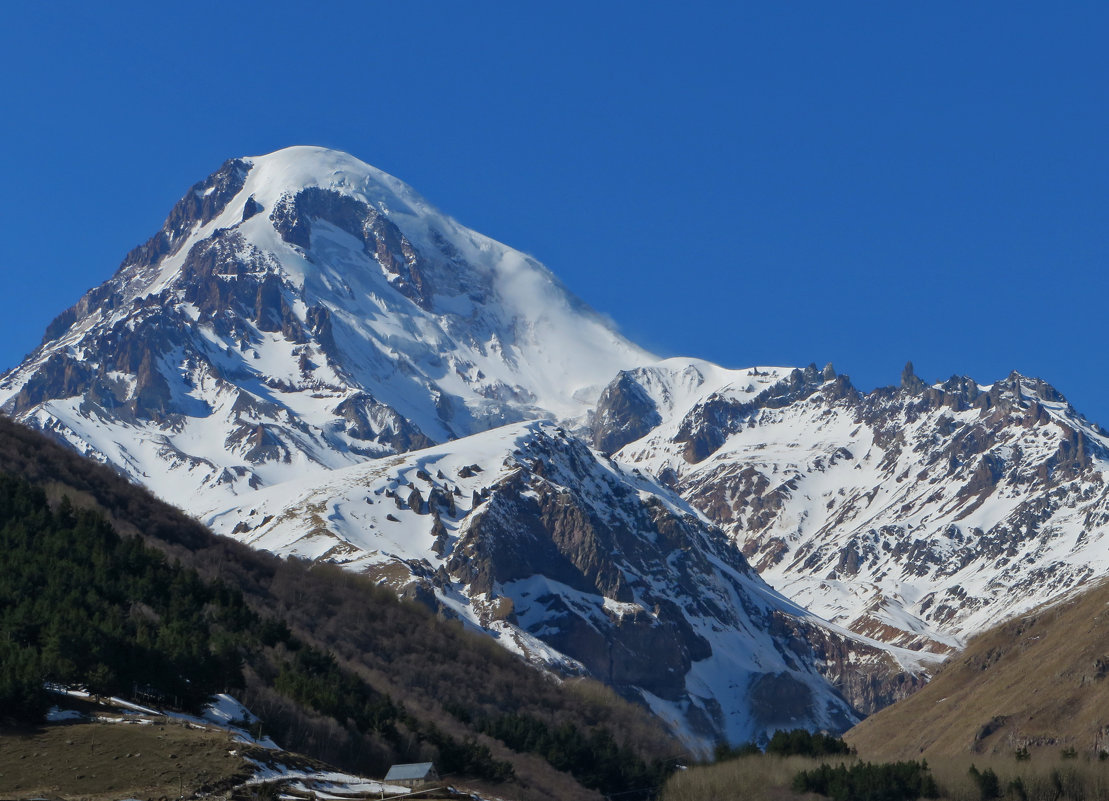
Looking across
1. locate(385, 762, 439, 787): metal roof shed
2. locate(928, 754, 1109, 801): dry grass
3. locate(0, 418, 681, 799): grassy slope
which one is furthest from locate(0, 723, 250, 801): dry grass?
locate(0, 418, 681, 799): grassy slope

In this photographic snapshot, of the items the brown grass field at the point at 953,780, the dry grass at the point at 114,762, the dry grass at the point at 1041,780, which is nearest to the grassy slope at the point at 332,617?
the brown grass field at the point at 953,780

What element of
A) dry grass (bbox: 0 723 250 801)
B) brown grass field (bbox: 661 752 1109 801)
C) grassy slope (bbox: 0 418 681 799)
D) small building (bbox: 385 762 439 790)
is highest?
grassy slope (bbox: 0 418 681 799)

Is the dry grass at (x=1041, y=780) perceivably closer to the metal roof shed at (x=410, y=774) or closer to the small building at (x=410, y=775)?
the small building at (x=410, y=775)

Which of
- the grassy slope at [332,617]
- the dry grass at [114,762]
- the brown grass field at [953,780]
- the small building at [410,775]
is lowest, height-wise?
the dry grass at [114,762]

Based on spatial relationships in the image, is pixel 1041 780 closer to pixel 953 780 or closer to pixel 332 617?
pixel 953 780

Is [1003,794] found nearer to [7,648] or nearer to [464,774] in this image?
[464,774]

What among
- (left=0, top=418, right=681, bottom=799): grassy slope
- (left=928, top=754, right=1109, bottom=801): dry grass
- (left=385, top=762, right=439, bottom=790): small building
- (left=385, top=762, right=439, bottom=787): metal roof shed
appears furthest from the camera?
(left=0, top=418, right=681, bottom=799): grassy slope

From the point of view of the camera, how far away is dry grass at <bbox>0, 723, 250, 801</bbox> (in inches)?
2950

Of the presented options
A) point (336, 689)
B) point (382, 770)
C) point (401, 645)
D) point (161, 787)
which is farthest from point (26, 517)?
point (161, 787)

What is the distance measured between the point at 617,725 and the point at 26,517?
76273mm

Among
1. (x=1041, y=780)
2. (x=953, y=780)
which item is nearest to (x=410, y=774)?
(x=953, y=780)

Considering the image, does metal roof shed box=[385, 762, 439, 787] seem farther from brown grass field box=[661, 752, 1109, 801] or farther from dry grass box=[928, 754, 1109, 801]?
dry grass box=[928, 754, 1109, 801]

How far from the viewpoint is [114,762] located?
7869 centimetres

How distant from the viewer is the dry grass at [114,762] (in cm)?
7494
